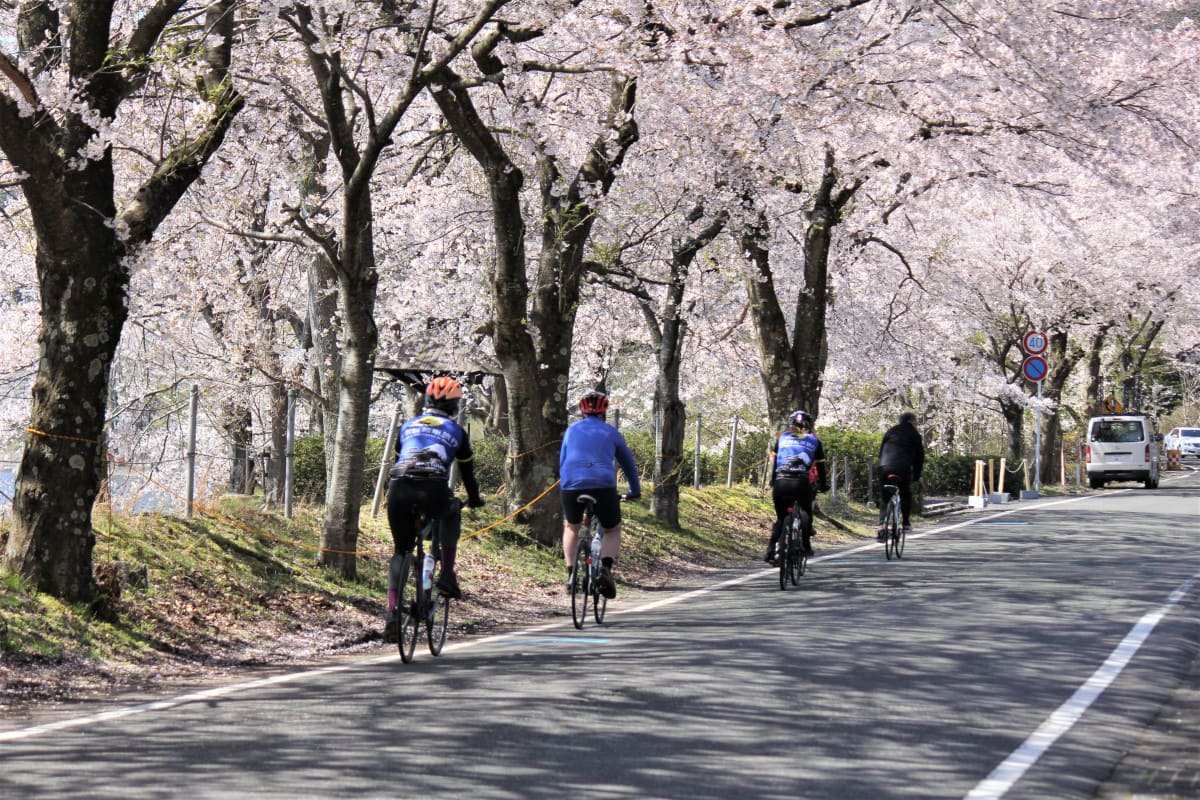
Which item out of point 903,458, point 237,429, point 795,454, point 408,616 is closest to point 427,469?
point 408,616

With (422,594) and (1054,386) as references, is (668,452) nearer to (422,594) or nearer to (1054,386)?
(422,594)

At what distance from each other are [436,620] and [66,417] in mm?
2974

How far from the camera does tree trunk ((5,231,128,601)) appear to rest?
10.8m

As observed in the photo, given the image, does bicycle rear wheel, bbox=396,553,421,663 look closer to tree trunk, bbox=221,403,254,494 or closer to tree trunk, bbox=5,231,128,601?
tree trunk, bbox=5,231,128,601

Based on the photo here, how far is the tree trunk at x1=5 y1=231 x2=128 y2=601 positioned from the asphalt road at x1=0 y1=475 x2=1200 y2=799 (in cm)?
220

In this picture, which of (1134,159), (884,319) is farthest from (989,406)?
(1134,159)

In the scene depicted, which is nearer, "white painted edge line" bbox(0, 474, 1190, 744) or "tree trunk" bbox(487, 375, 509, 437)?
"white painted edge line" bbox(0, 474, 1190, 744)

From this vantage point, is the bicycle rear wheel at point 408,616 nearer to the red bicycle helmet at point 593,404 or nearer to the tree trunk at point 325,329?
the red bicycle helmet at point 593,404

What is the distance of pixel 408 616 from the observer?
10.4 metres

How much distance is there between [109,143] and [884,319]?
3159 cm

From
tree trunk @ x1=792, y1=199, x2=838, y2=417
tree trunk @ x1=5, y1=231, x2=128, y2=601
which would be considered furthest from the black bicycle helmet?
tree trunk @ x1=792, y1=199, x2=838, y2=417

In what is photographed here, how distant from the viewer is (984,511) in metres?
33.0

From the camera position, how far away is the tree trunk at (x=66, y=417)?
426 inches

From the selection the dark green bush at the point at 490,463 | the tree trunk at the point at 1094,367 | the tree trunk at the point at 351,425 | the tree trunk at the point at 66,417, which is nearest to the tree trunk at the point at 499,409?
the dark green bush at the point at 490,463
